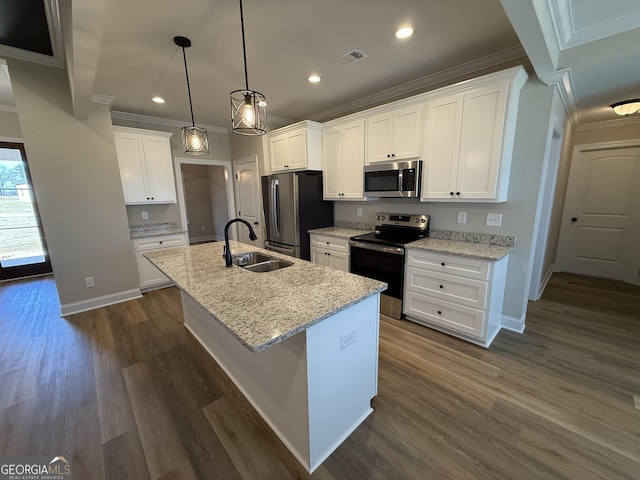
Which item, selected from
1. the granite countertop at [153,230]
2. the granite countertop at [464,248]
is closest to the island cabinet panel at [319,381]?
the granite countertop at [464,248]

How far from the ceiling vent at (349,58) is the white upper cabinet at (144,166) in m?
2.87

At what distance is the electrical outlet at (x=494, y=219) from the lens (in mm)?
2566

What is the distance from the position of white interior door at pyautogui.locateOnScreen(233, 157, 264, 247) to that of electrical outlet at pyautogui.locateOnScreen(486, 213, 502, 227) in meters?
3.52

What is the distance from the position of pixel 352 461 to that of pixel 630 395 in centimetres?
212

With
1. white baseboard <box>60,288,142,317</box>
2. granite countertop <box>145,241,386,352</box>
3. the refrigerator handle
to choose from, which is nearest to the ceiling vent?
the refrigerator handle

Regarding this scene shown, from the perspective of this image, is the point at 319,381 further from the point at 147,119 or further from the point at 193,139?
the point at 147,119

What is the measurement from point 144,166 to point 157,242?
1.16 meters

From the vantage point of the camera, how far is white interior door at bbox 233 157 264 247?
183 inches

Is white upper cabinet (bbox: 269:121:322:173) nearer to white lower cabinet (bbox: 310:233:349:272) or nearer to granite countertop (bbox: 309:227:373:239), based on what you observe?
granite countertop (bbox: 309:227:373:239)

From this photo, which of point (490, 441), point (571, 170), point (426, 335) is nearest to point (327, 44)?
point (426, 335)

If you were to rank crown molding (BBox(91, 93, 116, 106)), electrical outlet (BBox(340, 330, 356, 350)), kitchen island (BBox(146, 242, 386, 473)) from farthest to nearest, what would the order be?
crown molding (BBox(91, 93, 116, 106)) → electrical outlet (BBox(340, 330, 356, 350)) → kitchen island (BBox(146, 242, 386, 473))

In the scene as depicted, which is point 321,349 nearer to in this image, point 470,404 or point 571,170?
point 470,404

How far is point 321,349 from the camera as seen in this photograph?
4.17ft

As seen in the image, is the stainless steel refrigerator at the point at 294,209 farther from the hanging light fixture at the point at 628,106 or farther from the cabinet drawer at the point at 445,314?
the hanging light fixture at the point at 628,106
